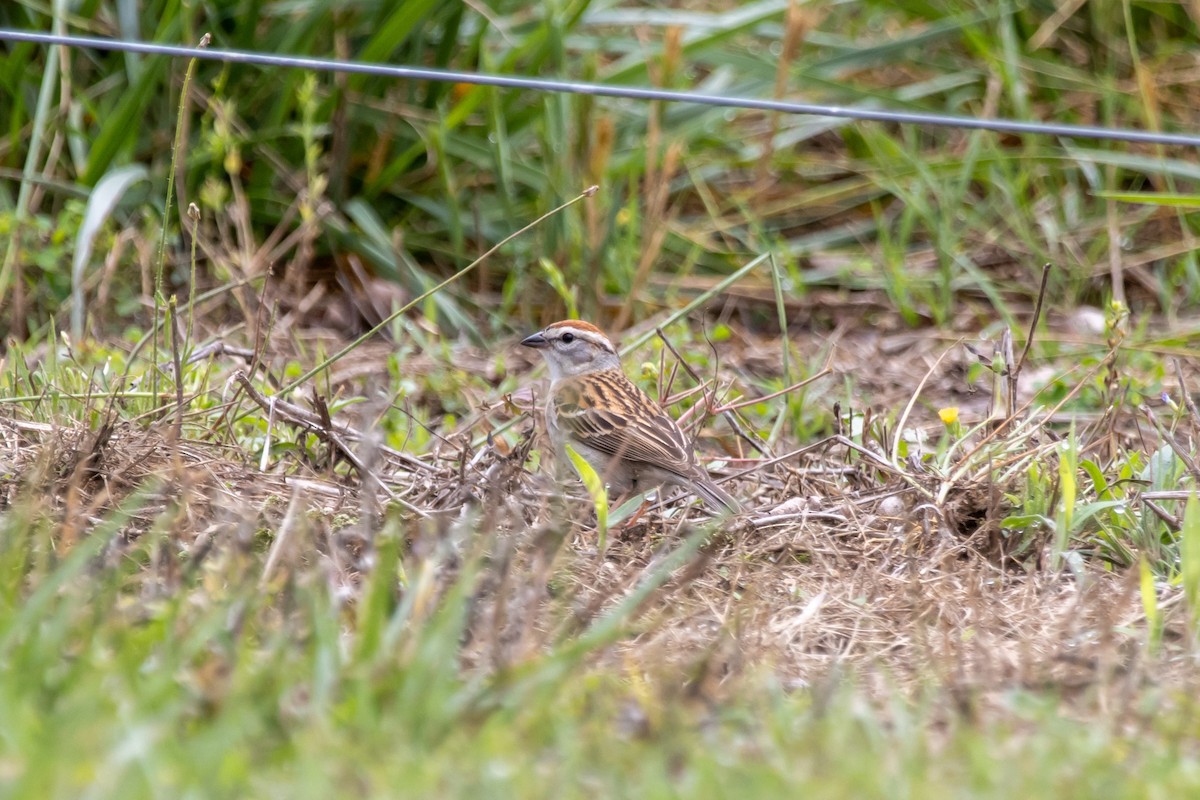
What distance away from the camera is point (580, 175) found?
23.5 feet

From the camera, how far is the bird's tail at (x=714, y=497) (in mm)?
4512

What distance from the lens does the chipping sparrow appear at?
4703 millimetres

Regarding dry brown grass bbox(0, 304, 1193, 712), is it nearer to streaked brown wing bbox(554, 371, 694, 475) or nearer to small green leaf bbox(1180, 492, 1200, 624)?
small green leaf bbox(1180, 492, 1200, 624)

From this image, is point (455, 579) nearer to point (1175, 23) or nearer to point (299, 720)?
point (299, 720)

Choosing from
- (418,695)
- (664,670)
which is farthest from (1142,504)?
(418,695)

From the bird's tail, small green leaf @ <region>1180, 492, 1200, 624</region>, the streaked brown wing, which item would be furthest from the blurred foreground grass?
the streaked brown wing

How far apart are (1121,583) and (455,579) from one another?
5.89 feet

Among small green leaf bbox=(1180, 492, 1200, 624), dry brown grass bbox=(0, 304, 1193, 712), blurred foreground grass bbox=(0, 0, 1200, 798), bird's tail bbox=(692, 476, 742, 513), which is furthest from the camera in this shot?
bird's tail bbox=(692, 476, 742, 513)

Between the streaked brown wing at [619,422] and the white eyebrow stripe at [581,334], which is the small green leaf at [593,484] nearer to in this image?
the streaked brown wing at [619,422]

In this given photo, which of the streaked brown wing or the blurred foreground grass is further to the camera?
the streaked brown wing

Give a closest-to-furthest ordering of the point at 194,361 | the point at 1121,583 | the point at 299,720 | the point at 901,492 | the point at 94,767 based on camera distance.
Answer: the point at 94,767, the point at 299,720, the point at 1121,583, the point at 901,492, the point at 194,361

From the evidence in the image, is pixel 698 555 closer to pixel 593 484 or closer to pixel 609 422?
pixel 593 484

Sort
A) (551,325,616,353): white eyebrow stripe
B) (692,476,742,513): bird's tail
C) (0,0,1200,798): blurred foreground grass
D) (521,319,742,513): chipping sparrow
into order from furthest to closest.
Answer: (551,325,616,353): white eyebrow stripe < (521,319,742,513): chipping sparrow < (692,476,742,513): bird's tail < (0,0,1200,798): blurred foreground grass

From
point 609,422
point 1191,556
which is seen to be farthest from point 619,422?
point 1191,556
